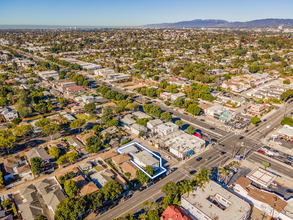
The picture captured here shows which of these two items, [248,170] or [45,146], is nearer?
[248,170]

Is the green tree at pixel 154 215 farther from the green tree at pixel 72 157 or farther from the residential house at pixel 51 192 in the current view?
the green tree at pixel 72 157

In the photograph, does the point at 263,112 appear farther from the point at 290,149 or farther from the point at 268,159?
the point at 268,159

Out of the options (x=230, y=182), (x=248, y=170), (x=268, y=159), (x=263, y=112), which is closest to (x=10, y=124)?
(x=230, y=182)

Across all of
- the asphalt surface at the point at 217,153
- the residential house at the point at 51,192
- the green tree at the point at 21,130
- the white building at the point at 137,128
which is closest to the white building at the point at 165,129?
the white building at the point at 137,128

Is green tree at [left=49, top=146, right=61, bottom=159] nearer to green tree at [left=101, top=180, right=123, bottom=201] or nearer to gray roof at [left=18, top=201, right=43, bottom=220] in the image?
gray roof at [left=18, top=201, right=43, bottom=220]

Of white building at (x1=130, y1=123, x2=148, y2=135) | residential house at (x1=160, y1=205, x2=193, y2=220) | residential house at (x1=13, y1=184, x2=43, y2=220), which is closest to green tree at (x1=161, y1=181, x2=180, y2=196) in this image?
residential house at (x1=160, y1=205, x2=193, y2=220)

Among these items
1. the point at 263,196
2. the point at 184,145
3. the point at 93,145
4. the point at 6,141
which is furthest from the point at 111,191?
the point at 6,141

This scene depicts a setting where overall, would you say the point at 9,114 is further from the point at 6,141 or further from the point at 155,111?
the point at 155,111
